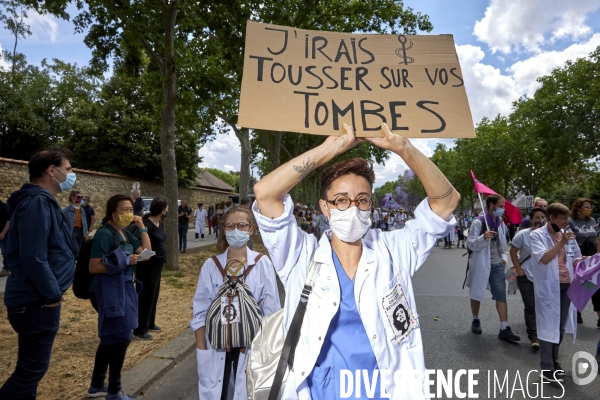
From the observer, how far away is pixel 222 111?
20.0 metres

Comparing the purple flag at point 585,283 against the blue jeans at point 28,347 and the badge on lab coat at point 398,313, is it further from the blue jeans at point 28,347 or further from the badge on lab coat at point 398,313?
the blue jeans at point 28,347

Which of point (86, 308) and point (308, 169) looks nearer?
point (308, 169)

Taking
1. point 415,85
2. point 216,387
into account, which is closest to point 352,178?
point 415,85

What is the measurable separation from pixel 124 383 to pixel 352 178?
3306 mm

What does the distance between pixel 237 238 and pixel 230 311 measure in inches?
22.1

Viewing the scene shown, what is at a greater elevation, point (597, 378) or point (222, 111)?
point (222, 111)

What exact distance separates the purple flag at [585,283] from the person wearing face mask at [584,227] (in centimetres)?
236

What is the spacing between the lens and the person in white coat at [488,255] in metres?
6.20

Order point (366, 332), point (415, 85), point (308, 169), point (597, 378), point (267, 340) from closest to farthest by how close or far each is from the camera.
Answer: point (366, 332), point (308, 169), point (267, 340), point (415, 85), point (597, 378)

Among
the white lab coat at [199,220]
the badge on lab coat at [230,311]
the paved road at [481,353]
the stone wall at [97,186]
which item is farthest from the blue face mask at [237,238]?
the white lab coat at [199,220]

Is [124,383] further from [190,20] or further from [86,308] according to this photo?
[190,20]

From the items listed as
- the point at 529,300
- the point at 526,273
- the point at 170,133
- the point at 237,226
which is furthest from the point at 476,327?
the point at 170,133

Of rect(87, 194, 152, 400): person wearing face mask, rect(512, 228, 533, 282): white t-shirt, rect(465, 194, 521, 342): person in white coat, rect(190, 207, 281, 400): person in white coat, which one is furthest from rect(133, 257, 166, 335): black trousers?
rect(512, 228, 533, 282): white t-shirt

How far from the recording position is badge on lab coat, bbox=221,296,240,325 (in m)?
2.85
